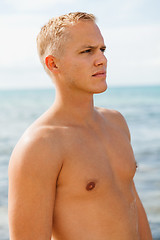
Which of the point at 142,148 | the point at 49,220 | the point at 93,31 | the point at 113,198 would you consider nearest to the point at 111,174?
the point at 113,198

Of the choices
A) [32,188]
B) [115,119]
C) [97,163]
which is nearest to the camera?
[32,188]

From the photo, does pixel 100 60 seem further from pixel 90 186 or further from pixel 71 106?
pixel 90 186

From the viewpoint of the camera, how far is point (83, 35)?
7.52 ft

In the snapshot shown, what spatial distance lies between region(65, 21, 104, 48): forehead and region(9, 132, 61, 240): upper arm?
1.95 feet

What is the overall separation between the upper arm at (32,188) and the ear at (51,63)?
49 centimetres

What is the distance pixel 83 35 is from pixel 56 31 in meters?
0.17

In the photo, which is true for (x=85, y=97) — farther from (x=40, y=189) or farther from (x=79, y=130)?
(x=40, y=189)

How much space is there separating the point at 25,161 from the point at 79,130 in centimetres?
45

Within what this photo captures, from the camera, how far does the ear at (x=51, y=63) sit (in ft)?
7.78

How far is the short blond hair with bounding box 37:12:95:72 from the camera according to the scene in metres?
2.33

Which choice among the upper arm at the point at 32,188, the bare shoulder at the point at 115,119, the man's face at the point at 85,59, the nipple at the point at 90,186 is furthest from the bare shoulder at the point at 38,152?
the bare shoulder at the point at 115,119

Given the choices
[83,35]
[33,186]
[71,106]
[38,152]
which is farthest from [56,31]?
[33,186]

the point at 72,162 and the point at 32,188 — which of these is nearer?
the point at 32,188

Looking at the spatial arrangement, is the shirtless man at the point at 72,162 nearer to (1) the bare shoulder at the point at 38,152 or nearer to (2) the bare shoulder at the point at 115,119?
(1) the bare shoulder at the point at 38,152
